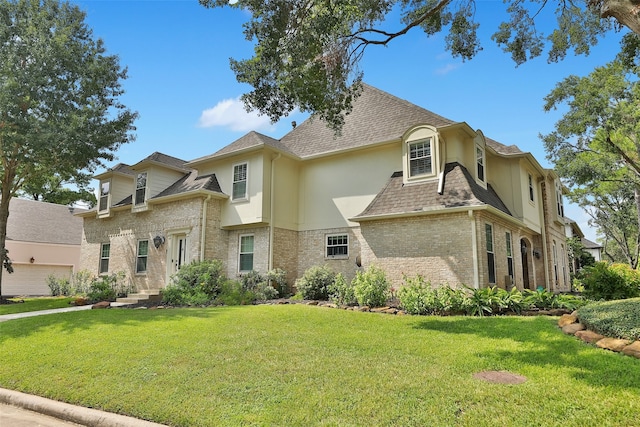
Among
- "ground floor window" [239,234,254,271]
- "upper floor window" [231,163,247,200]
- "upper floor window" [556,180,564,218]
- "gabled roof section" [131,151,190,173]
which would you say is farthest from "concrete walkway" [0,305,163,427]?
"upper floor window" [556,180,564,218]

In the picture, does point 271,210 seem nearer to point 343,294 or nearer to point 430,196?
point 343,294

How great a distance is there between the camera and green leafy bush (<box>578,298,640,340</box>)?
6266mm

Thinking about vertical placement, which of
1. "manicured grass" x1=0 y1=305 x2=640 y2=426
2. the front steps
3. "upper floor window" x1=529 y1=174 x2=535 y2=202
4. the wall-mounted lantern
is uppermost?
"upper floor window" x1=529 y1=174 x2=535 y2=202

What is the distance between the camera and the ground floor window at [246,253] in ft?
53.4

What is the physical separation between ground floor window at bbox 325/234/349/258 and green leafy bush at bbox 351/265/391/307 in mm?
3659

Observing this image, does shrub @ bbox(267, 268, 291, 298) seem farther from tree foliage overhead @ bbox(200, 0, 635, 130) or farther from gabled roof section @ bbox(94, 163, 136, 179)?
gabled roof section @ bbox(94, 163, 136, 179)

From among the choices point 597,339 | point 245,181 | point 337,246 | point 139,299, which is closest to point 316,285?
point 337,246

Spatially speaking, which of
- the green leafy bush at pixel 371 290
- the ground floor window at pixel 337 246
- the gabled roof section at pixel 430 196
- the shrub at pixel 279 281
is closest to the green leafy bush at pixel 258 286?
the shrub at pixel 279 281

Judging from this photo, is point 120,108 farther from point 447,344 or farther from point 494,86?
point 447,344

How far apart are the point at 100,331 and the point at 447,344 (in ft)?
24.0

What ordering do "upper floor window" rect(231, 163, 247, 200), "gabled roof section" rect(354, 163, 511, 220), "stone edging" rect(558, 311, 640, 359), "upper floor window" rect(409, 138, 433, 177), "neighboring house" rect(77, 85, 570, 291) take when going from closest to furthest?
"stone edging" rect(558, 311, 640, 359), "gabled roof section" rect(354, 163, 511, 220), "neighboring house" rect(77, 85, 570, 291), "upper floor window" rect(409, 138, 433, 177), "upper floor window" rect(231, 163, 247, 200)

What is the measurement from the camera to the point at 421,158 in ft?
46.7

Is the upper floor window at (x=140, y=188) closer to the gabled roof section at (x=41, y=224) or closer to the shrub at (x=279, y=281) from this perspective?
the shrub at (x=279, y=281)

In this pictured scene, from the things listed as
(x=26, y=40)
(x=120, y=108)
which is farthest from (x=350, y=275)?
(x=26, y=40)
